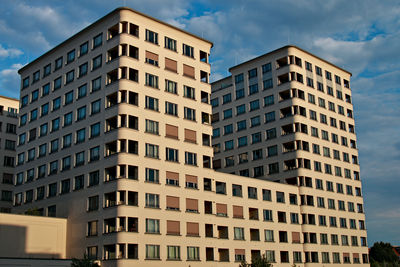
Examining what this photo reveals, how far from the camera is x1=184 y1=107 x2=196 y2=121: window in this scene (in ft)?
251

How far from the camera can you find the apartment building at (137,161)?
67.1 meters

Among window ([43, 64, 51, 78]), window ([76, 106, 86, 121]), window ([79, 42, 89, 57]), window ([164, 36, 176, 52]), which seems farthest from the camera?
window ([43, 64, 51, 78])

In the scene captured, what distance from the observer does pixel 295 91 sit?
319 ft

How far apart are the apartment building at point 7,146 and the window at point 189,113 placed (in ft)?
157

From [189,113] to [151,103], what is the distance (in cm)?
724

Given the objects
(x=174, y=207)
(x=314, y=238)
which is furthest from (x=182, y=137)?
(x=314, y=238)

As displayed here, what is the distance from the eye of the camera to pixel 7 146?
10781 centimetres

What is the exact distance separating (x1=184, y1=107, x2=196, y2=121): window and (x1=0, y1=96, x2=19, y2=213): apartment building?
47.8 m

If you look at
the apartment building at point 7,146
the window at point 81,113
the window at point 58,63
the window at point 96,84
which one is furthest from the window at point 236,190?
the apartment building at point 7,146

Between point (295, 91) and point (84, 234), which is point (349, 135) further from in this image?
point (84, 234)

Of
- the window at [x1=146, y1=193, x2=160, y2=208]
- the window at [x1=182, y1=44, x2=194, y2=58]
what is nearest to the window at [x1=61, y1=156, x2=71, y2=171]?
the window at [x1=146, y1=193, x2=160, y2=208]

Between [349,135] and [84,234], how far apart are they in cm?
6329

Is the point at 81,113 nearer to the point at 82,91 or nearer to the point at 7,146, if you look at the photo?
the point at 82,91

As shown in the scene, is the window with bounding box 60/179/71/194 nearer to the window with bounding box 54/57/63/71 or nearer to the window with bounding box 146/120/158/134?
the window with bounding box 146/120/158/134
